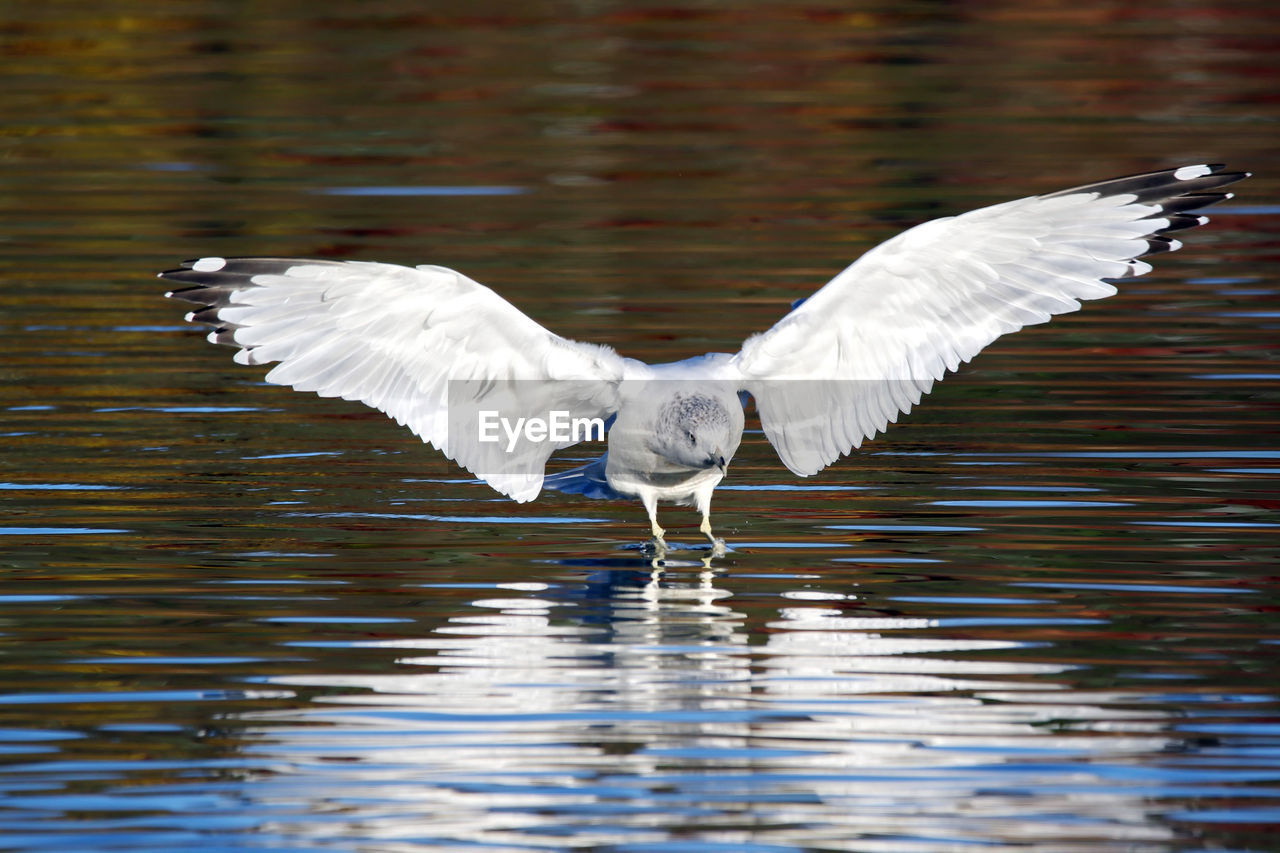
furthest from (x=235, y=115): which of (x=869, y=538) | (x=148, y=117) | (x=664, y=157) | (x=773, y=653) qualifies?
(x=773, y=653)

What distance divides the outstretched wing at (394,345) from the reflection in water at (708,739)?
4.01 ft

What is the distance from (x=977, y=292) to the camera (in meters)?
8.83

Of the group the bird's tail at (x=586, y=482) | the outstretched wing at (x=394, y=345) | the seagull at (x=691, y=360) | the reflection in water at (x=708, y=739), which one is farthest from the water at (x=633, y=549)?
the outstretched wing at (x=394, y=345)

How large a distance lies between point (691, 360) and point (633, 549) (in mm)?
883

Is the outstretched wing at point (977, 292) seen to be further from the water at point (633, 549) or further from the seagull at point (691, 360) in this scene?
the water at point (633, 549)

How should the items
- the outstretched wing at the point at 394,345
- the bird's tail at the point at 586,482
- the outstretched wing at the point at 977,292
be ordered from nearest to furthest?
the outstretched wing at the point at 394,345
the outstretched wing at the point at 977,292
the bird's tail at the point at 586,482

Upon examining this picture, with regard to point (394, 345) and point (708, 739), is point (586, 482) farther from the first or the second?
point (708, 739)

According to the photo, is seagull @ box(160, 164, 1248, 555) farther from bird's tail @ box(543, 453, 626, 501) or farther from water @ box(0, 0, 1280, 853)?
water @ box(0, 0, 1280, 853)

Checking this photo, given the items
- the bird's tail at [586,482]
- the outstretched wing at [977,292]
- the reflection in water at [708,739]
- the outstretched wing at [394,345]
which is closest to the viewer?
the reflection in water at [708,739]

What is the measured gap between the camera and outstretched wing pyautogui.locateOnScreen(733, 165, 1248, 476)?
28.4 feet

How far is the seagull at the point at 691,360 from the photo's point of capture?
846 centimetres

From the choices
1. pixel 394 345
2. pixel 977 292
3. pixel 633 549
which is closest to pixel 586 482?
pixel 633 549

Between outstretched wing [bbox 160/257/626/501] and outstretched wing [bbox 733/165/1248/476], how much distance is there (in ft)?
2.78

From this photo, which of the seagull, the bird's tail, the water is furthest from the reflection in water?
the bird's tail
